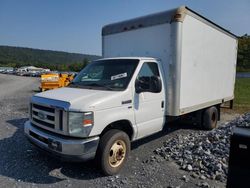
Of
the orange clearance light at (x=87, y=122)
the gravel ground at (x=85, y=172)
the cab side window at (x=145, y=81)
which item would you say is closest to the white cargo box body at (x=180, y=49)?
the cab side window at (x=145, y=81)

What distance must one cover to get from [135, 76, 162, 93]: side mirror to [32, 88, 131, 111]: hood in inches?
12.8

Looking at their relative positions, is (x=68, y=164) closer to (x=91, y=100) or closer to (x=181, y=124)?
(x=91, y=100)

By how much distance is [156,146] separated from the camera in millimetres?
6078

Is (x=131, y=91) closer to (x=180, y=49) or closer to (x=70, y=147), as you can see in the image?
(x=70, y=147)

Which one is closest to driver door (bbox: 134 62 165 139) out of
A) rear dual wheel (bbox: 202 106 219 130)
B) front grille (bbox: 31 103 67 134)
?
front grille (bbox: 31 103 67 134)

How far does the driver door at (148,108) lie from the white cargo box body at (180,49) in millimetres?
301

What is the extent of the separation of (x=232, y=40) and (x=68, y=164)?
24.4 ft

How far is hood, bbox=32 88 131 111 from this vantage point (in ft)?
13.1

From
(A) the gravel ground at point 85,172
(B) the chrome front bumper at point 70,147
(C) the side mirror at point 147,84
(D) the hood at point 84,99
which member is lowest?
(A) the gravel ground at point 85,172

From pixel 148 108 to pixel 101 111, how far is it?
134 centimetres

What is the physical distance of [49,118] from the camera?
4.29 meters

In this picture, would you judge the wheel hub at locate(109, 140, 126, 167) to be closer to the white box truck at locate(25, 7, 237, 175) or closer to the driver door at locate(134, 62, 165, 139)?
the white box truck at locate(25, 7, 237, 175)

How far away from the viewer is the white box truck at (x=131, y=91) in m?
4.05

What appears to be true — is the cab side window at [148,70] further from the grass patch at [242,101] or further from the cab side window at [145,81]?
the grass patch at [242,101]
